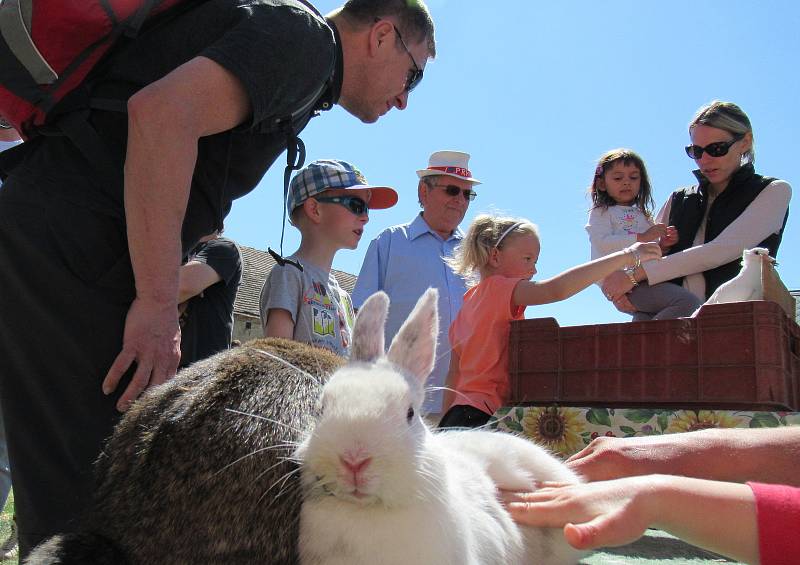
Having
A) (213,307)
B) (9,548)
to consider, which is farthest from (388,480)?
(9,548)

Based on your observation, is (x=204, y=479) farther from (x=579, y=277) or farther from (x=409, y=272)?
(x=409, y=272)

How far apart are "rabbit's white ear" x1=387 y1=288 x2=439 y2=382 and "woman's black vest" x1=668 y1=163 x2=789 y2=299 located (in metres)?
3.25

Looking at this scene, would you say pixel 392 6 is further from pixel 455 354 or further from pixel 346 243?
pixel 455 354

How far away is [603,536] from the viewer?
1.27m

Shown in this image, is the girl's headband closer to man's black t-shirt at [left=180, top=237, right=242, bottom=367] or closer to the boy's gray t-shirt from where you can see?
the boy's gray t-shirt

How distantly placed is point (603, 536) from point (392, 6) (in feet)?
6.63

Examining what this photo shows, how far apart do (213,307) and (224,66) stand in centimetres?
166

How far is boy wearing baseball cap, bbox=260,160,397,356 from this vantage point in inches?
146

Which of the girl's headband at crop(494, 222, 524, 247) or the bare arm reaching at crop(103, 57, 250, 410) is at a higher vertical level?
the girl's headband at crop(494, 222, 524, 247)

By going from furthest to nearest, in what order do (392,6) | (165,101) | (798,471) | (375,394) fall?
(392,6) → (798,471) → (165,101) → (375,394)

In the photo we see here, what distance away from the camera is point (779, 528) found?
1.30 m

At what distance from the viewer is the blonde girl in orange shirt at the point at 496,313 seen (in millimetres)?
3965

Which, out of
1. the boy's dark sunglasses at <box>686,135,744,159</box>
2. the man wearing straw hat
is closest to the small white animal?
the boy's dark sunglasses at <box>686,135,744,159</box>

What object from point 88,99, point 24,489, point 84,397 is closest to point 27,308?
point 84,397
